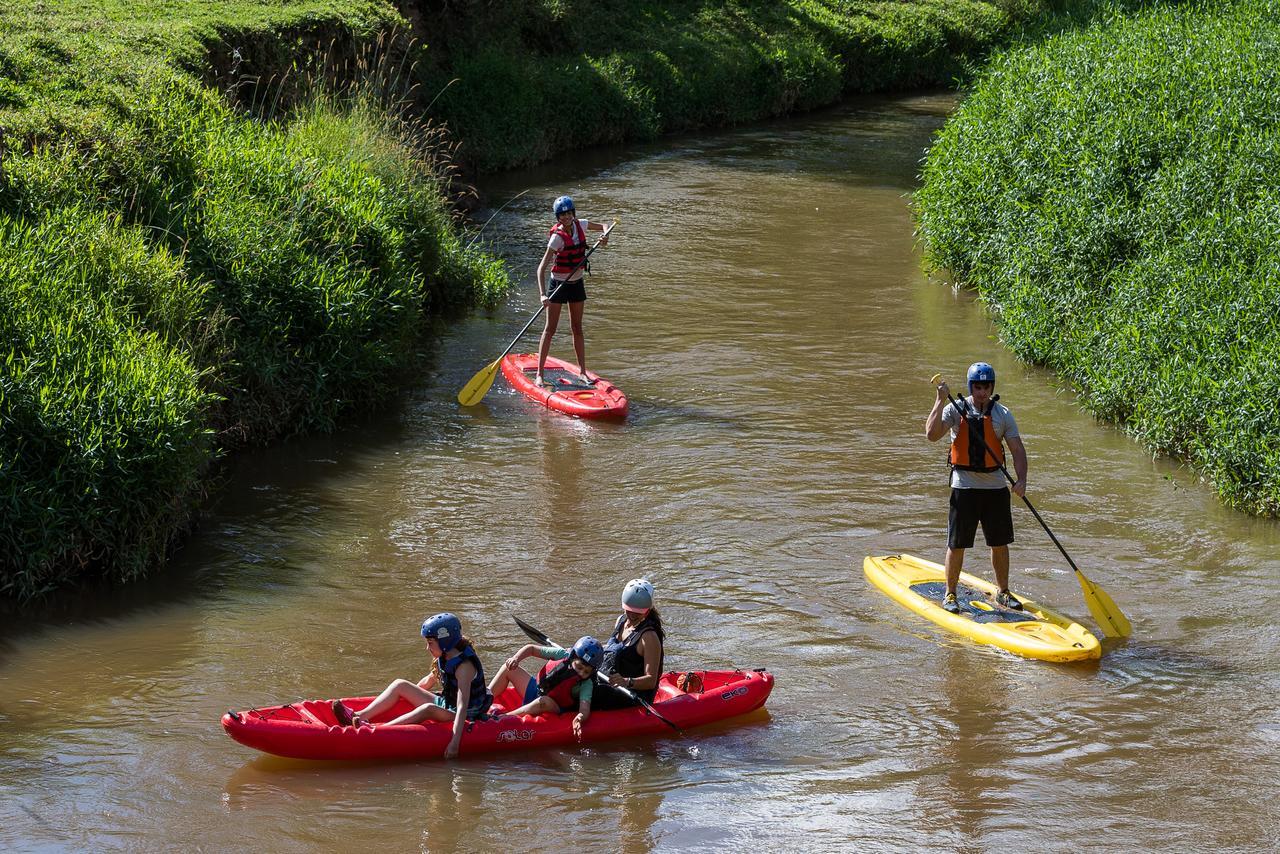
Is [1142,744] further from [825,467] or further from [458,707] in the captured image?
[825,467]

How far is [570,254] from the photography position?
12.6 meters

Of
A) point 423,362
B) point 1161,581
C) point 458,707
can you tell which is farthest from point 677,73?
point 458,707

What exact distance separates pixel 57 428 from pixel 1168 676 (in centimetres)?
674

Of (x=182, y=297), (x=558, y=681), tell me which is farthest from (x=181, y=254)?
(x=558, y=681)

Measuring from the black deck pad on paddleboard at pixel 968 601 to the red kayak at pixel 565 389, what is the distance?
3.97 meters

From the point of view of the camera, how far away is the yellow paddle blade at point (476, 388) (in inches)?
492

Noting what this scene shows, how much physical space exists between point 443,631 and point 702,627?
6.71ft

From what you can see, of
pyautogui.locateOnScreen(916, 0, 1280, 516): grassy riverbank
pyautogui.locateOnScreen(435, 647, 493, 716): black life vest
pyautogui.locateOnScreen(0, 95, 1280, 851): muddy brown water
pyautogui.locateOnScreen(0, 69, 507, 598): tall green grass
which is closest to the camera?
pyautogui.locateOnScreen(0, 95, 1280, 851): muddy brown water

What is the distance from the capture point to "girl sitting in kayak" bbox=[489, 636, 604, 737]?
738cm

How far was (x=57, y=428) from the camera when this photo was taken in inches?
346

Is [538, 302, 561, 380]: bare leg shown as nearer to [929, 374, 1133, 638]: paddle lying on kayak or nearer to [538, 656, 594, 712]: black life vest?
[929, 374, 1133, 638]: paddle lying on kayak

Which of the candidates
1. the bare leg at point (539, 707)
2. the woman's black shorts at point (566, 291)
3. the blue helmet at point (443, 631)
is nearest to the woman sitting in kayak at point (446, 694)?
the blue helmet at point (443, 631)

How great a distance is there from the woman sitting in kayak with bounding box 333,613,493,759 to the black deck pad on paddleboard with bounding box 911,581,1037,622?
9.84 feet

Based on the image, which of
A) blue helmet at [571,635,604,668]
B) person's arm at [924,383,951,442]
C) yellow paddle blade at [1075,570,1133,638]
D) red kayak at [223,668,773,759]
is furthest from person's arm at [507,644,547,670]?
yellow paddle blade at [1075,570,1133,638]
